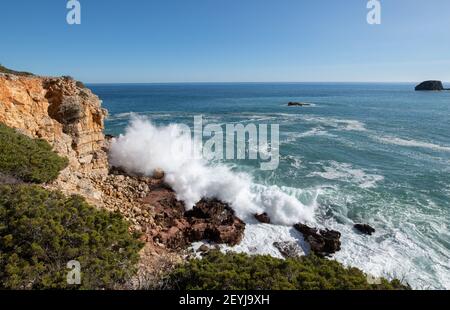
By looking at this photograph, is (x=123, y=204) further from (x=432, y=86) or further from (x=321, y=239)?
(x=432, y=86)

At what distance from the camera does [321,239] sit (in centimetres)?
1309

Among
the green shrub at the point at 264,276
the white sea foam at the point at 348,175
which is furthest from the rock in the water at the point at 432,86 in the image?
the green shrub at the point at 264,276

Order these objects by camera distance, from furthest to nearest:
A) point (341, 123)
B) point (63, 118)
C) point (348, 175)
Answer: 1. point (341, 123)
2. point (348, 175)
3. point (63, 118)

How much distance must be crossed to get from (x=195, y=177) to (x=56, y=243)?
35.6 feet

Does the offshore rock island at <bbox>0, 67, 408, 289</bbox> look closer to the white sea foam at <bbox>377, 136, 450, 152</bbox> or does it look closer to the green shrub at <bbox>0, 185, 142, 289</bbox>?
the green shrub at <bbox>0, 185, 142, 289</bbox>

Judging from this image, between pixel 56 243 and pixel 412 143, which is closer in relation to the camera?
pixel 56 243

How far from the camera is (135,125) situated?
2369 centimetres

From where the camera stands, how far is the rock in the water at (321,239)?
1259 centimetres

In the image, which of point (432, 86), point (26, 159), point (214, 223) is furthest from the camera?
point (432, 86)

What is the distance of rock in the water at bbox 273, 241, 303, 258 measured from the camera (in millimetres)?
12493

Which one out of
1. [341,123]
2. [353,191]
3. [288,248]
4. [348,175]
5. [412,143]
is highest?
[341,123]

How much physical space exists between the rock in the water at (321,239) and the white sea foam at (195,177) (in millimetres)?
936
